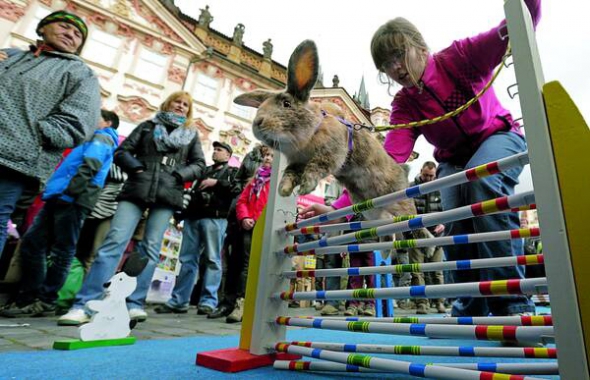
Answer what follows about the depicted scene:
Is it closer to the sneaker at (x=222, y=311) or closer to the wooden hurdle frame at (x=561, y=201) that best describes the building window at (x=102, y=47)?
the sneaker at (x=222, y=311)

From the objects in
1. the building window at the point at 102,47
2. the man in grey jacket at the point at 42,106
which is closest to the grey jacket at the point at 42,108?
the man in grey jacket at the point at 42,106

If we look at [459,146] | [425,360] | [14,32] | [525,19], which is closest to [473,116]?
[459,146]

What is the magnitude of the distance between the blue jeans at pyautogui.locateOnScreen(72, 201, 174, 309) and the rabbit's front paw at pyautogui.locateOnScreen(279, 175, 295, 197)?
6.04 feet

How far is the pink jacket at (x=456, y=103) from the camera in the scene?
155 centimetres

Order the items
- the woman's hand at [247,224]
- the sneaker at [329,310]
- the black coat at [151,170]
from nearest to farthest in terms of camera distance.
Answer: the black coat at [151,170]
the woman's hand at [247,224]
the sneaker at [329,310]

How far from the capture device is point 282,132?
1356 millimetres

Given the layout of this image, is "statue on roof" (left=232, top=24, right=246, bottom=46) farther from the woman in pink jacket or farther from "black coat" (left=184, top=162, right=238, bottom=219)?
the woman in pink jacket

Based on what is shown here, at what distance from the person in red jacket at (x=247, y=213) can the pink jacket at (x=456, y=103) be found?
1842 millimetres

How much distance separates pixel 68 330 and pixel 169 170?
1.37 metres

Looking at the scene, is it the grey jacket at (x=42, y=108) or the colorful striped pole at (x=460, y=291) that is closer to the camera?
the colorful striped pole at (x=460, y=291)

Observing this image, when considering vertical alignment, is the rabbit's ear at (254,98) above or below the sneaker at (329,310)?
above

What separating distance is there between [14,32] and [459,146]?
44.0 feet

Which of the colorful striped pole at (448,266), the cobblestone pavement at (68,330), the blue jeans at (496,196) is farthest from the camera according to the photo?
the cobblestone pavement at (68,330)

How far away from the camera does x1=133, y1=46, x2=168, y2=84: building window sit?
12405 millimetres
